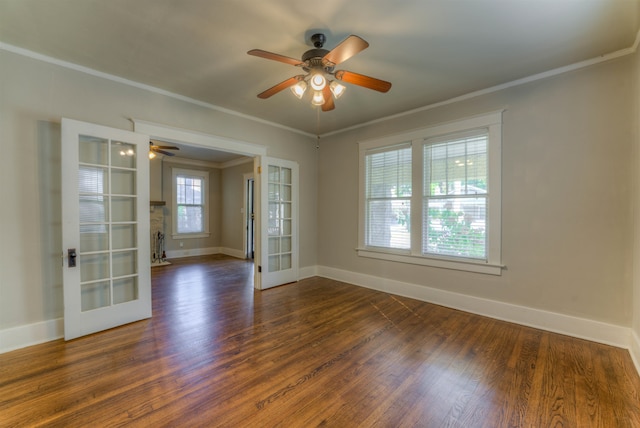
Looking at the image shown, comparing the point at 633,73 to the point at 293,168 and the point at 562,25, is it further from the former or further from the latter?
the point at 293,168

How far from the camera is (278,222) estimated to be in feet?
15.2

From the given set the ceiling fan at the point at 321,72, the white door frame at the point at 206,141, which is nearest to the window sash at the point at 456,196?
the ceiling fan at the point at 321,72

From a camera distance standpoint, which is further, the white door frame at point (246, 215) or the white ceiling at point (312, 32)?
the white door frame at point (246, 215)

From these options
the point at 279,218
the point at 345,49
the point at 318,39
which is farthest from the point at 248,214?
the point at 345,49

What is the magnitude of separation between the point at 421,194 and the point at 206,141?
3119 millimetres

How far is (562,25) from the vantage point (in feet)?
7.05

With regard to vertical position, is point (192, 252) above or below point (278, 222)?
below

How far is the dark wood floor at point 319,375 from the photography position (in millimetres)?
1679

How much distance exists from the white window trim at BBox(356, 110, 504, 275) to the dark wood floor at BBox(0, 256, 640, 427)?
685 mm

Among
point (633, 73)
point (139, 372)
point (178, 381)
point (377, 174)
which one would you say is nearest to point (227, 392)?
point (178, 381)

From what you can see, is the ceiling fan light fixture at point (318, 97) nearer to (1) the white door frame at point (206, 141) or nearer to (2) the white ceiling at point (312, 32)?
(2) the white ceiling at point (312, 32)

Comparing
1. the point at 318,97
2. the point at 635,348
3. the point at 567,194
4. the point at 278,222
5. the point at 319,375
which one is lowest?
the point at 319,375

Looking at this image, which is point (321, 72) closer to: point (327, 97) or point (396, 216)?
point (327, 97)

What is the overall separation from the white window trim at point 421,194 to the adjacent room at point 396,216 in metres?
0.02
